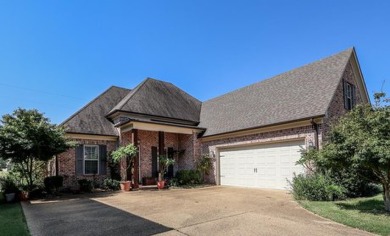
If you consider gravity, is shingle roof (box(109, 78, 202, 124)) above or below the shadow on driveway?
above

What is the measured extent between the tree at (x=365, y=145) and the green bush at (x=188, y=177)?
9.66m

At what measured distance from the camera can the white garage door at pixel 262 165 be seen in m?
12.6

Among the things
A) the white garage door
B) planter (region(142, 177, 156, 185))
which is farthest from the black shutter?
the white garage door

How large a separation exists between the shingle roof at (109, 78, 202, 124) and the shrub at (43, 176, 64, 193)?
16.5 feet

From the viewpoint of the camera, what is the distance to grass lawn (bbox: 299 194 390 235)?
6.03 metres

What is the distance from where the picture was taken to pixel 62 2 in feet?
37.2

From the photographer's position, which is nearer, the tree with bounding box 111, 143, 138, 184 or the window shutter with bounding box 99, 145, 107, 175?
the tree with bounding box 111, 143, 138, 184

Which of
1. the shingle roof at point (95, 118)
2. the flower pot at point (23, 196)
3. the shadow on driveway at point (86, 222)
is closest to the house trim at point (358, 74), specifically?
the shadow on driveway at point (86, 222)

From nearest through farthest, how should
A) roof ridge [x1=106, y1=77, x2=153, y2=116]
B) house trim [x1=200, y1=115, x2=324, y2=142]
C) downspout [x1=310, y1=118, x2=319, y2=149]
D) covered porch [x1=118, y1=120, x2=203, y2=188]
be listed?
downspout [x1=310, y1=118, x2=319, y2=149] < house trim [x1=200, y1=115, x2=324, y2=142] < covered porch [x1=118, y1=120, x2=203, y2=188] < roof ridge [x1=106, y1=77, x2=153, y2=116]

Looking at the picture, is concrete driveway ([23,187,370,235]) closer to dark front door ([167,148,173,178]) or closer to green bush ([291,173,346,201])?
green bush ([291,173,346,201])

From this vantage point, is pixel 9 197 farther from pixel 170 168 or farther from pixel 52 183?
pixel 170 168

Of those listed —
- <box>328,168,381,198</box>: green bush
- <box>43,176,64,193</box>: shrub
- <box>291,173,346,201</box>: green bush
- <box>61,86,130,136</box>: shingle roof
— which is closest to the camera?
<box>291,173,346,201</box>: green bush

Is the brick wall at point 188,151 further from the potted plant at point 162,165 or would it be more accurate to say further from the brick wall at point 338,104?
the brick wall at point 338,104

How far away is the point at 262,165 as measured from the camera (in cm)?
1402
